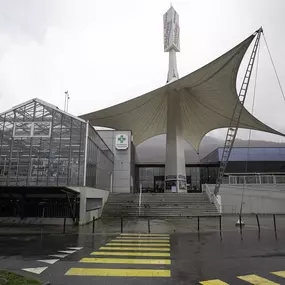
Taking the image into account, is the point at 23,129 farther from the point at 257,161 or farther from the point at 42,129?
the point at 257,161

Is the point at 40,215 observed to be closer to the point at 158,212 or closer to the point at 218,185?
the point at 158,212

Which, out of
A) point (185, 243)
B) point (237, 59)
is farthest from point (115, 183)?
point (185, 243)

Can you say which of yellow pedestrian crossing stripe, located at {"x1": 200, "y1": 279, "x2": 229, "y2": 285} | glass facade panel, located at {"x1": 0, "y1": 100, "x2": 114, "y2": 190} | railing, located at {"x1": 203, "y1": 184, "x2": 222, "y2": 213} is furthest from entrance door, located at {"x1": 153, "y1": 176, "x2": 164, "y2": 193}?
yellow pedestrian crossing stripe, located at {"x1": 200, "y1": 279, "x2": 229, "y2": 285}

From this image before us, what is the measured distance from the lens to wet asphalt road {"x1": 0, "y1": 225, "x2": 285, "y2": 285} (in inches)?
262

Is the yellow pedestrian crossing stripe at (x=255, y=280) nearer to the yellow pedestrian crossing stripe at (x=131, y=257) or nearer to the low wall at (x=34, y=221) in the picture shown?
the yellow pedestrian crossing stripe at (x=131, y=257)

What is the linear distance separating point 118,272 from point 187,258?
259cm

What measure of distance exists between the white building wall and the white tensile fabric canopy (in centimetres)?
320

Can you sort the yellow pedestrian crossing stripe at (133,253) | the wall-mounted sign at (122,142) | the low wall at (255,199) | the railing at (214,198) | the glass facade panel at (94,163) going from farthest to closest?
the wall-mounted sign at (122,142)
the low wall at (255,199)
the railing at (214,198)
the glass facade panel at (94,163)
the yellow pedestrian crossing stripe at (133,253)

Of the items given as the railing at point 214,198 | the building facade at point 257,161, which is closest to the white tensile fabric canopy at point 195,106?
the building facade at point 257,161

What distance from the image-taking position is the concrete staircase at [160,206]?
2705cm

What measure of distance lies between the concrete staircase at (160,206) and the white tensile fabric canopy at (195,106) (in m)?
12.7

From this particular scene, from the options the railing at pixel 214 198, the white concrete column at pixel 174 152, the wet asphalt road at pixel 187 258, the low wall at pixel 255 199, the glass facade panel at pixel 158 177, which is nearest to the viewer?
the wet asphalt road at pixel 187 258

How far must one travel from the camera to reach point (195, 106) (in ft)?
151

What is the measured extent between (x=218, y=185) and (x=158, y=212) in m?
8.50
